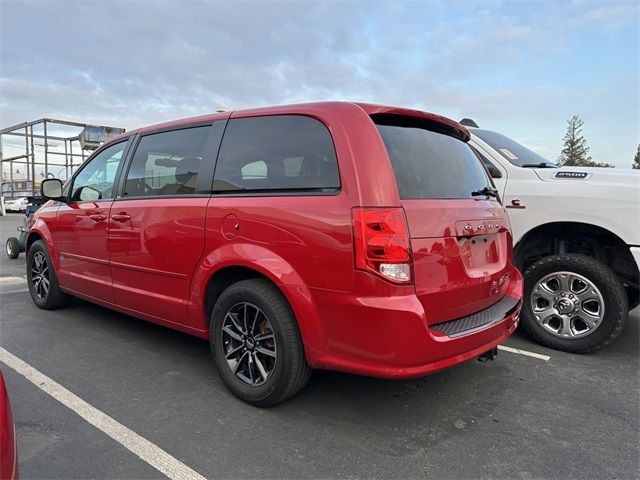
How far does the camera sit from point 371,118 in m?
2.63

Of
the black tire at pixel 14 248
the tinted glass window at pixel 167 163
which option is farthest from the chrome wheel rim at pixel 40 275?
the black tire at pixel 14 248

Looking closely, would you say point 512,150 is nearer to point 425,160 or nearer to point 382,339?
point 425,160

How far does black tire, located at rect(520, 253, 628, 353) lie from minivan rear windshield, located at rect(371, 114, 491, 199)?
1.31 metres

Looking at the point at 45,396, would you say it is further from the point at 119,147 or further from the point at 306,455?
the point at 119,147

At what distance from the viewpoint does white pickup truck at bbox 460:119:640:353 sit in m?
3.70

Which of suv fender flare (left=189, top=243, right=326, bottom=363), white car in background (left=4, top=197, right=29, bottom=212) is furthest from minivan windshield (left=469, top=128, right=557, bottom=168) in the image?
white car in background (left=4, top=197, right=29, bottom=212)

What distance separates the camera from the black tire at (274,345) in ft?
8.57

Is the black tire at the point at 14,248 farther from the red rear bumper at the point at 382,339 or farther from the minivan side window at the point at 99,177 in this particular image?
the red rear bumper at the point at 382,339

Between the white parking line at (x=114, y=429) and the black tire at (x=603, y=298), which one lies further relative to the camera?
the black tire at (x=603, y=298)

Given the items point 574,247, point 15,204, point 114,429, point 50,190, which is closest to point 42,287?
point 50,190

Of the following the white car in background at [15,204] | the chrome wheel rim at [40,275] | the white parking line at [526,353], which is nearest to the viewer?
the white parking line at [526,353]

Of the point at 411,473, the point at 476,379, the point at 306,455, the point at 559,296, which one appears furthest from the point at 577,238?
the point at 306,455

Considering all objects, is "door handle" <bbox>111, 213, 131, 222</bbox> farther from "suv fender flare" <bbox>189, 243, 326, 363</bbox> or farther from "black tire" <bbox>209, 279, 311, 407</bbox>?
"black tire" <bbox>209, 279, 311, 407</bbox>

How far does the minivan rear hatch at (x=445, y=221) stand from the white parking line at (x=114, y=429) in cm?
147
